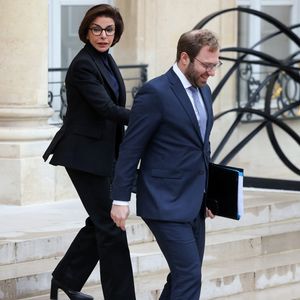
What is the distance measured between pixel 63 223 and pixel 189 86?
285cm

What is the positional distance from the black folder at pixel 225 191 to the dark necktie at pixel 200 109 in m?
0.23

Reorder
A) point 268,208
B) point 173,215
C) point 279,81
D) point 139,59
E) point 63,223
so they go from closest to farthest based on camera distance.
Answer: point 173,215 < point 63,223 < point 268,208 < point 139,59 < point 279,81

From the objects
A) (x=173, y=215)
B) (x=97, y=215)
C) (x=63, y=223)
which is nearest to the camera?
(x=173, y=215)

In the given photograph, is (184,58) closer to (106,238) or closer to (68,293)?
(106,238)

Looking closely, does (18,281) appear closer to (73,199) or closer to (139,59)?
(73,199)

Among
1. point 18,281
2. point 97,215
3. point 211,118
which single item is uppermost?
point 211,118

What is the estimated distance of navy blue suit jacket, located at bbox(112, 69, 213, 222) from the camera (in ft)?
18.9

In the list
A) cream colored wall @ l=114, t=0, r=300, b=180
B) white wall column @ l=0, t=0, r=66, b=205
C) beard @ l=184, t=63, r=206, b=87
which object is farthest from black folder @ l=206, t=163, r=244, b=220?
cream colored wall @ l=114, t=0, r=300, b=180

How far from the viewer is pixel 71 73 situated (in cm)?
663

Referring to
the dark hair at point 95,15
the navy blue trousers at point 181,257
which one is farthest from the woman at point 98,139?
the navy blue trousers at point 181,257

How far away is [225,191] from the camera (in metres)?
5.95

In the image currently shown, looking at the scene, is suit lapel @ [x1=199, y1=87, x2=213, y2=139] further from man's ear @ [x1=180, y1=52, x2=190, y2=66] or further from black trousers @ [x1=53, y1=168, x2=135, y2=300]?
black trousers @ [x1=53, y1=168, x2=135, y2=300]

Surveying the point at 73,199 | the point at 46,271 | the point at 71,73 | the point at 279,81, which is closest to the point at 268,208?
the point at 73,199

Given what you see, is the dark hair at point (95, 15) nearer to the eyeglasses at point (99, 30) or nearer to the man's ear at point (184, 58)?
the eyeglasses at point (99, 30)
